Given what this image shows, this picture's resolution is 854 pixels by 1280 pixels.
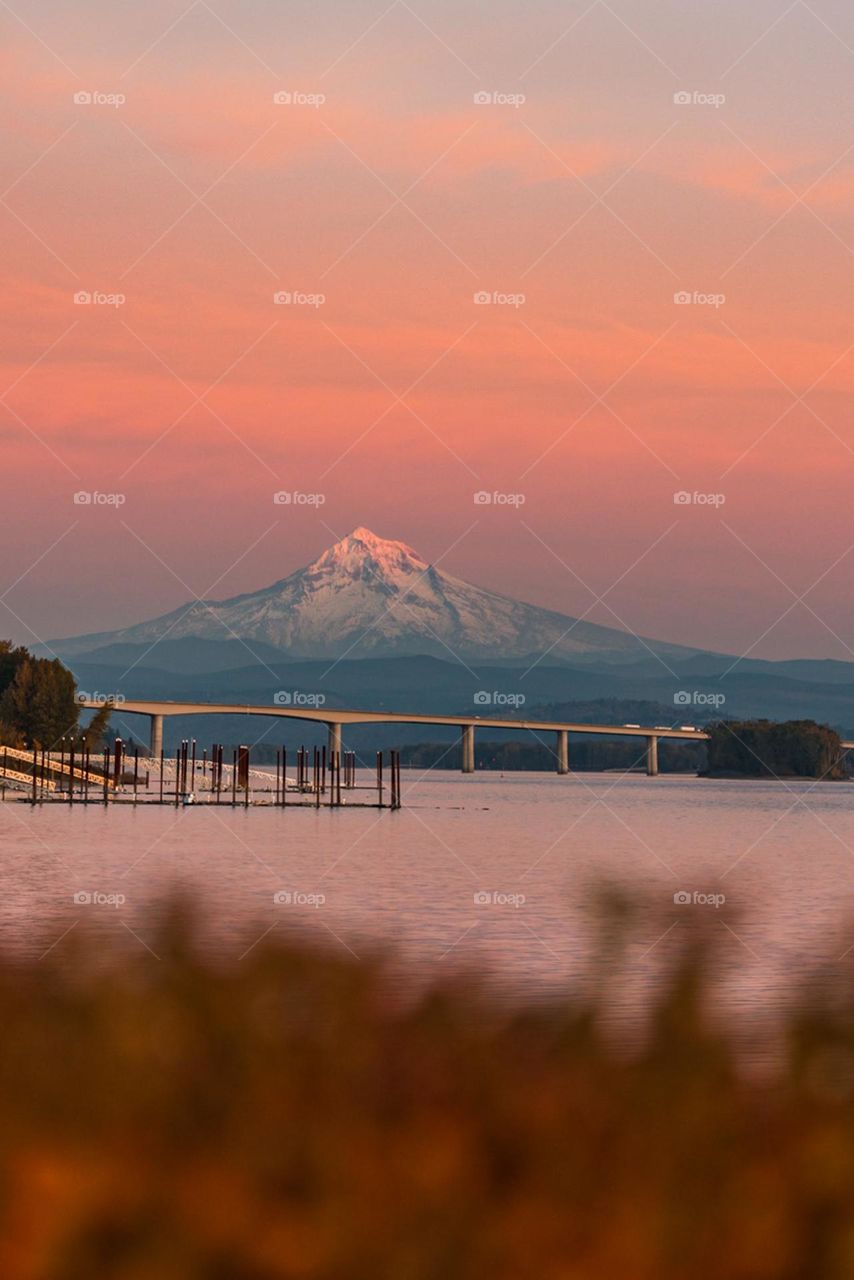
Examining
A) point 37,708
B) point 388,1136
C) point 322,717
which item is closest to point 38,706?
point 37,708

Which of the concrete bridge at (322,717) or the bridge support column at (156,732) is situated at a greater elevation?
the concrete bridge at (322,717)

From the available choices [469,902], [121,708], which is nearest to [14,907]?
[469,902]

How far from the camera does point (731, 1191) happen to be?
497cm

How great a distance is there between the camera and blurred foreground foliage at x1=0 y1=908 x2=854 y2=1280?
4.31 meters

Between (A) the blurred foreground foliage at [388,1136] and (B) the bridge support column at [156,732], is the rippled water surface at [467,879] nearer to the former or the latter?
(A) the blurred foreground foliage at [388,1136]

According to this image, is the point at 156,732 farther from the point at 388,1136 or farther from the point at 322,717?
the point at 388,1136

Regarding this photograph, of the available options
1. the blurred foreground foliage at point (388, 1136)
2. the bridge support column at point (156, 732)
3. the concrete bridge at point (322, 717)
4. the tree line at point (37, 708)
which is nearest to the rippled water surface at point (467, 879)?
the blurred foreground foliage at point (388, 1136)

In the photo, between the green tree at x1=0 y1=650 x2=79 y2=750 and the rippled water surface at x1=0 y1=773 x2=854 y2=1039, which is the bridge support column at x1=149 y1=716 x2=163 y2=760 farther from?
the rippled water surface at x1=0 y1=773 x2=854 y2=1039

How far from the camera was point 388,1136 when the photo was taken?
487 cm

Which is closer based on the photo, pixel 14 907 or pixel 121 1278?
pixel 121 1278

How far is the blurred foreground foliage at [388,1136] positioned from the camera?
431cm

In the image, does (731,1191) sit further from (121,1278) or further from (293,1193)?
(121,1278)

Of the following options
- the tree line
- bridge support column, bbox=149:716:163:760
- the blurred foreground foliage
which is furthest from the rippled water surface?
bridge support column, bbox=149:716:163:760

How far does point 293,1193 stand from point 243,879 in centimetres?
5230
